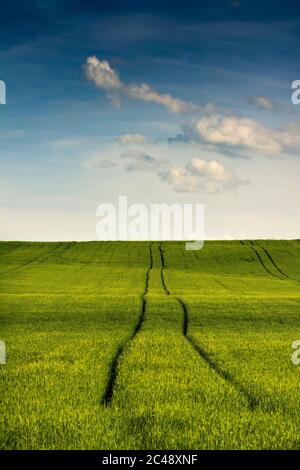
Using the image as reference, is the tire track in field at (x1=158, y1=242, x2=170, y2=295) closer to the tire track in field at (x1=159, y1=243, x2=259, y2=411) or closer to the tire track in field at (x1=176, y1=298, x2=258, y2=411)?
the tire track in field at (x1=159, y1=243, x2=259, y2=411)

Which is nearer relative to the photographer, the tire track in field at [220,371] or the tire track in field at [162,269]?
the tire track in field at [220,371]

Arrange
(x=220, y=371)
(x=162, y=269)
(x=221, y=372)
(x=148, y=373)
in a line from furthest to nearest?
(x=162, y=269), (x=220, y=371), (x=221, y=372), (x=148, y=373)

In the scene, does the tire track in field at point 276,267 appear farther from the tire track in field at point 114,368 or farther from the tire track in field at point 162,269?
the tire track in field at point 114,368

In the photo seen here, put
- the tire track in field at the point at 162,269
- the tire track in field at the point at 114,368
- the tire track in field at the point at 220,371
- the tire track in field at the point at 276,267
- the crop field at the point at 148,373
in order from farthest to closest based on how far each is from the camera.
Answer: the tire track in field at the point at 276,267 → the tire track in field at the point at 162,269 → the tire track in field at the point at 114,368 → the tire track in field at the point at 220,371 → the crop field at the point at 148,373

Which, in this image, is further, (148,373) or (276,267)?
(276,267)

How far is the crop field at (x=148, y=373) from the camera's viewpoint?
32.5 feet

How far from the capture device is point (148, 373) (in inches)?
611

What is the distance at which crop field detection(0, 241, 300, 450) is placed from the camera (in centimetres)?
990

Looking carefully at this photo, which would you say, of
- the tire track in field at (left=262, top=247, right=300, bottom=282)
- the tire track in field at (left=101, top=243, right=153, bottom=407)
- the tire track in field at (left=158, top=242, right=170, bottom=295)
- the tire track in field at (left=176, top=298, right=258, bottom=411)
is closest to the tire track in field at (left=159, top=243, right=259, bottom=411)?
the tire track in field at (left=176, top=298, right=258, bottom=411)

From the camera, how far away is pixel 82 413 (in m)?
11.0

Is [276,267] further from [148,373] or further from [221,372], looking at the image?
[148,373]

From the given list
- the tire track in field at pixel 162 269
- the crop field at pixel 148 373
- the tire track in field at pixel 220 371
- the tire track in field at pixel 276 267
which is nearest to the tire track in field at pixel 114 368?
the crop field at pixel 148 373

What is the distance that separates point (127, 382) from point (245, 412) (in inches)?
155

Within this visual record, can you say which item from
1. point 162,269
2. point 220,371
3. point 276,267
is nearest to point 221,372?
point 220,371
